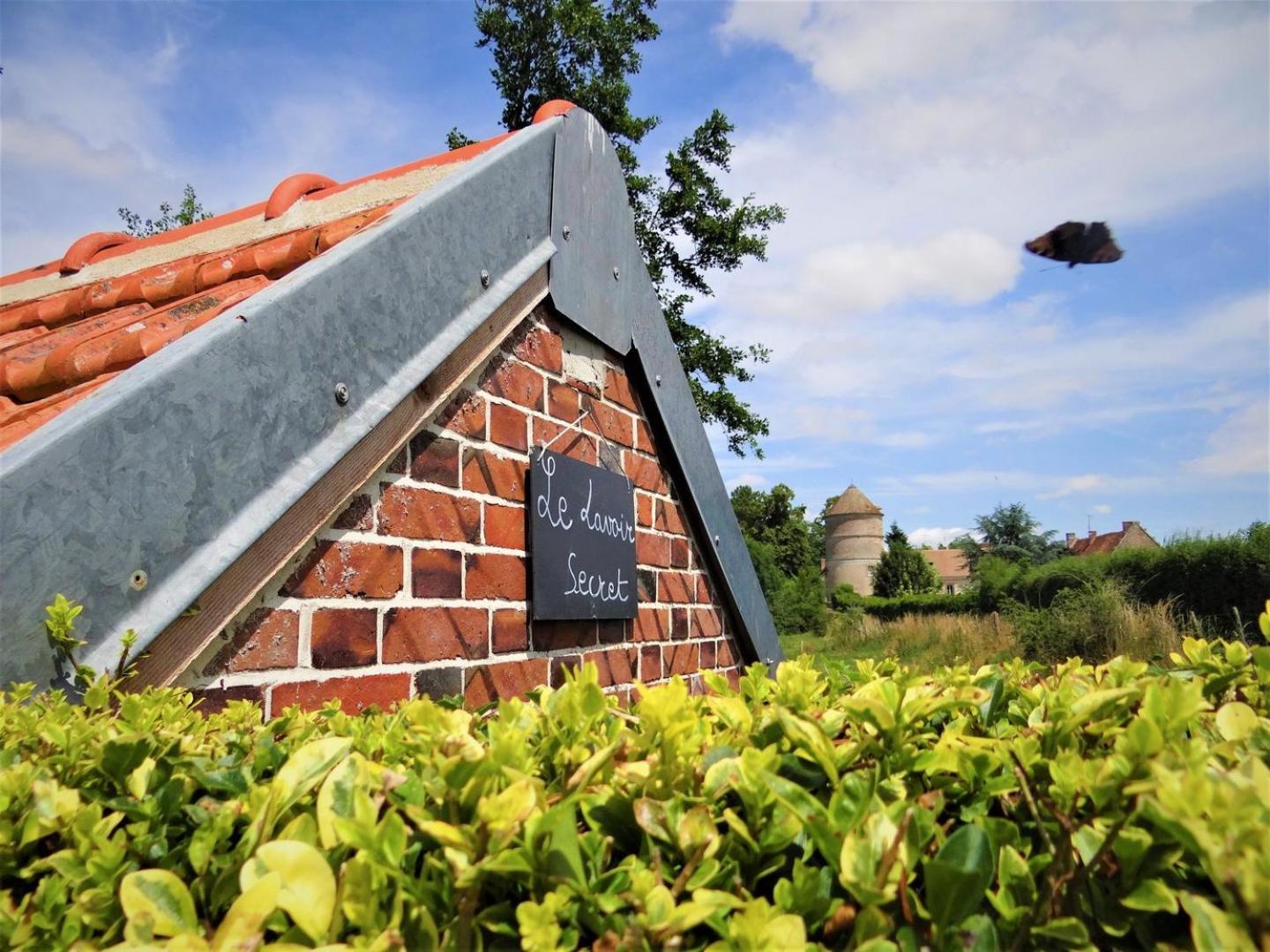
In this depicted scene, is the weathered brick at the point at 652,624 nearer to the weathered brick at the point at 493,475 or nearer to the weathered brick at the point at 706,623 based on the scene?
the weathered brick at the point at 706,623

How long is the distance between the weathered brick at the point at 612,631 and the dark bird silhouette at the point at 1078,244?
3268 millimetres

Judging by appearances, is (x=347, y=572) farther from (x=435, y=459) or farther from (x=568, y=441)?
(x=568, y=441)

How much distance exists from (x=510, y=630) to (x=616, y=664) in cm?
68

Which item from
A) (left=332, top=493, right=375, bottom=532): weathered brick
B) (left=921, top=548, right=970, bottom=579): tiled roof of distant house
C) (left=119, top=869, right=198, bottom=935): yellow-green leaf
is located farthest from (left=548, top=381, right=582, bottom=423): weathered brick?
(left=921, top=548, right=970, bottom=579): tiled roof of distant house

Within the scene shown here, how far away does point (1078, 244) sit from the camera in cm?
479

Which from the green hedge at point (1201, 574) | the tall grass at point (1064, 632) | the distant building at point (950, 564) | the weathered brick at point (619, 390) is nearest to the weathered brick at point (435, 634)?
the weathered brick at point (619, 390)

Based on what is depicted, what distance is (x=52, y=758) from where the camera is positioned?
0.98 meters

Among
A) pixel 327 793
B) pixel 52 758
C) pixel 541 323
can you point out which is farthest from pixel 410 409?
pixel 327 793

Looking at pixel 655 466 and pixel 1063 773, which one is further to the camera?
pixel 655 466

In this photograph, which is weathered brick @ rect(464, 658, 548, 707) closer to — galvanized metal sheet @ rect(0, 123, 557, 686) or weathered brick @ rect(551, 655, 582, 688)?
weathered brick @ rect(551, 655, 582, 688)

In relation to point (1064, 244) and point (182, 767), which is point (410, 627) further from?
point (1064, 244)

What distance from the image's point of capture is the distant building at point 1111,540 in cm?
5009

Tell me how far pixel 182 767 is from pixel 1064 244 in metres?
5.16

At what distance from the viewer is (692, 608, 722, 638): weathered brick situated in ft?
12.0
